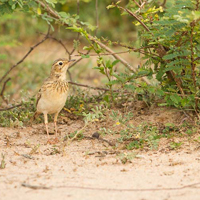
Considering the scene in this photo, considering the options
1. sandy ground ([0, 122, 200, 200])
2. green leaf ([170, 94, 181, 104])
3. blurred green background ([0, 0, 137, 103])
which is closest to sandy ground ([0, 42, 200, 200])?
sandy ground ([0, 122, 200, 200])

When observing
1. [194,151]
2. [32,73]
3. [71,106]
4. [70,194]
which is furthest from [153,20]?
[32,73]

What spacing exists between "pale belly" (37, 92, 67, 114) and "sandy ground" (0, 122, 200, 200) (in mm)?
808

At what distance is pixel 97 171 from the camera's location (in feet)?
15.7

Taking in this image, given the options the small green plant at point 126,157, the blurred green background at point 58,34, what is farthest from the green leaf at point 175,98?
the blurred green background at point 58,34

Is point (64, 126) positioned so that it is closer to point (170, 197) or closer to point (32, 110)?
point (32, 110)

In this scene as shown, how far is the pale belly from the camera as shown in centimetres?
662

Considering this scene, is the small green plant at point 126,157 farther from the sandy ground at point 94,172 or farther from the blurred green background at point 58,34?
the blurred green background at point 58,34

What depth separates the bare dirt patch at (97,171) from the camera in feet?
13.6

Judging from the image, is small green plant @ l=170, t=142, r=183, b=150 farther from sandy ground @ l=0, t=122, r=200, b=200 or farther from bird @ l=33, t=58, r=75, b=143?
bird @ l=33, t=58, r=75, b=143

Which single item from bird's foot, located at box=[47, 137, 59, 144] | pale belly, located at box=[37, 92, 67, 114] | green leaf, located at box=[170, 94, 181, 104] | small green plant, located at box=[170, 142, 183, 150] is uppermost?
green leaf, located at box=[170, 94, 181, 104]

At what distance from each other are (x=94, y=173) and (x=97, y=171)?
7 cm

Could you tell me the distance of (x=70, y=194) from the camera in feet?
13.5

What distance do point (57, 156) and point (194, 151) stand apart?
5.14ft

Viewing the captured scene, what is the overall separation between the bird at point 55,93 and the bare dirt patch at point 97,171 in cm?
60
